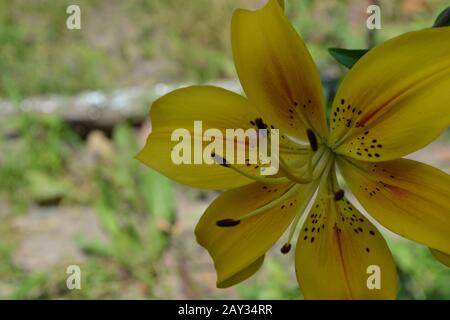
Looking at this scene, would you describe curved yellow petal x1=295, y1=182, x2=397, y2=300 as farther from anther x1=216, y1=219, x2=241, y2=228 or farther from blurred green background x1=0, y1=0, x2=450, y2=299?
blurred green background x1=0, y1=0, x2=450, y2=299

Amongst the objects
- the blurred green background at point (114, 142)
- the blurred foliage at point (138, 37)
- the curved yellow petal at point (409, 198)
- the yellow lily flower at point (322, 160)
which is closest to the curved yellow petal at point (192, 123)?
the yellow lily flower at point (322, 160)

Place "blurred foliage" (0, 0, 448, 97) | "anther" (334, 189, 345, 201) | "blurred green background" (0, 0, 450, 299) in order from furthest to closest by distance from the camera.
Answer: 1. "blurred foliage" (0, 0, 448, 97)
2. "blurred green background" (0, 0, 450, 299)
3. "anther" (334, 189, 345, 201)

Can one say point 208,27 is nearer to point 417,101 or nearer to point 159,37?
point 159,37

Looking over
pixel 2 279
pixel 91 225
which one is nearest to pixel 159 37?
pixel 91 225

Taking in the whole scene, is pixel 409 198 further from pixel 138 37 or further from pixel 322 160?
pixel 138 37

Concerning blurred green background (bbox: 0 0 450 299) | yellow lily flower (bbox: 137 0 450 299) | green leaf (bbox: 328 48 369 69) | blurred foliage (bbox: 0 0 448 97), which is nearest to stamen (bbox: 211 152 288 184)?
yellow lily flower (bbox: 137 0 450 299)

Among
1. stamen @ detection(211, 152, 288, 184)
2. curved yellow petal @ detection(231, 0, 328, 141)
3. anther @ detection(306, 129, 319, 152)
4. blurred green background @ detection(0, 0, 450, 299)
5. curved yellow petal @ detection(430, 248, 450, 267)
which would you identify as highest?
blurred green background @ detection(0, 0, 450, 299)

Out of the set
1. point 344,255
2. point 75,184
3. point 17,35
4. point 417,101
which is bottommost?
point 344,255
